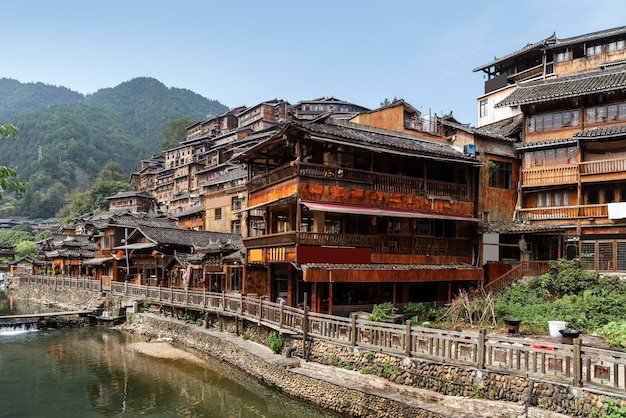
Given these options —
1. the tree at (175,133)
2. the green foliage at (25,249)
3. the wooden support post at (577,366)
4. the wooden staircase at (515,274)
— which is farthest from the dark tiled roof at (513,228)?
the tree at (175,133)

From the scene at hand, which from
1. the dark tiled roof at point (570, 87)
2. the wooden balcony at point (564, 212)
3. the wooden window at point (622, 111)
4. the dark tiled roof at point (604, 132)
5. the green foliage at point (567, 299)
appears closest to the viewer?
the green foliage at point (567, 299)

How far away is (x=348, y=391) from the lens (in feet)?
47.8

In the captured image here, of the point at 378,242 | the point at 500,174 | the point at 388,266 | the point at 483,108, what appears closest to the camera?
the point at 388,266

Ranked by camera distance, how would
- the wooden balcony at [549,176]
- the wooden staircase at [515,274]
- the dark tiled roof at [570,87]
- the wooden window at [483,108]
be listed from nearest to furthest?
the wooden staircase at [515,274] < the dark tiled roof at [570,87] < the wooden balcony at [549,176] < the wooden window at [483,108]

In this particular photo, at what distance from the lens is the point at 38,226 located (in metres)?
112

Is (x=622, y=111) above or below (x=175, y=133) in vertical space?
below

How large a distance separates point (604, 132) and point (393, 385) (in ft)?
62.8

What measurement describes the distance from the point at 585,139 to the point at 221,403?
22516mm

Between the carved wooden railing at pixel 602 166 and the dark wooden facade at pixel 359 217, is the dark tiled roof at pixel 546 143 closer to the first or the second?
the carved wooden railing at pixel 602 166

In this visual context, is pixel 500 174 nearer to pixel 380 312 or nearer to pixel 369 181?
pixel 369 181

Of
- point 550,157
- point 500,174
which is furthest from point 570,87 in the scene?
point 500,174

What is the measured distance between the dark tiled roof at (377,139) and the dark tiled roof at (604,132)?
6.38 metres

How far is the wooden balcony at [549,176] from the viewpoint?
25750 millimetres

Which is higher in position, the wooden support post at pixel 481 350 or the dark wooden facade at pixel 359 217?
the dark wooden facade at pixel 359 217
